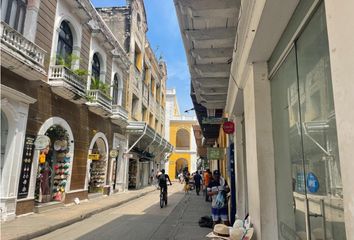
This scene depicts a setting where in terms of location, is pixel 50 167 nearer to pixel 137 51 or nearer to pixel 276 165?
pixel 276 165

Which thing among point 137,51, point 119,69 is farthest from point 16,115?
point 137,51

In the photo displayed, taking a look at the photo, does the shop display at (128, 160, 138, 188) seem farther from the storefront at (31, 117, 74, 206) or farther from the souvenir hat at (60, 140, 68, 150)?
the souvenir hat at (60, 140, 68, 150)

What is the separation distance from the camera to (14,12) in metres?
9.81

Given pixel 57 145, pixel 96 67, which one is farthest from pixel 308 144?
pixel 96 67

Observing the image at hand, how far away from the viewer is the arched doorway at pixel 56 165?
38.3ft

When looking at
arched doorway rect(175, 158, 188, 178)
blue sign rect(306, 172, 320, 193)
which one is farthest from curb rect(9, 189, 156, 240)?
arched doorway rect(175, 158, 188, 178)

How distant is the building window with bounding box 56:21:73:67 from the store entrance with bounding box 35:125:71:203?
302 centimetres

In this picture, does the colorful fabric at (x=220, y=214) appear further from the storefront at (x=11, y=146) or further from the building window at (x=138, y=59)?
the building window at (x=138, y=59)

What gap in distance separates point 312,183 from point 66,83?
11.1 metres

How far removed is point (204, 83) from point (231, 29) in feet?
8.45

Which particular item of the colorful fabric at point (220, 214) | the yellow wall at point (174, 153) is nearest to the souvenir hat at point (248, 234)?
the colorful fabric at point (220, 214)

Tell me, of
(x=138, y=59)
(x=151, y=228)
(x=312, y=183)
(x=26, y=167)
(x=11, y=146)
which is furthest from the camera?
(x=138, y=59)

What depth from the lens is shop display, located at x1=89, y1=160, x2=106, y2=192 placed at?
1653 cm

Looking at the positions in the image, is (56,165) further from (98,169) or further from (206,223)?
(206,223)
